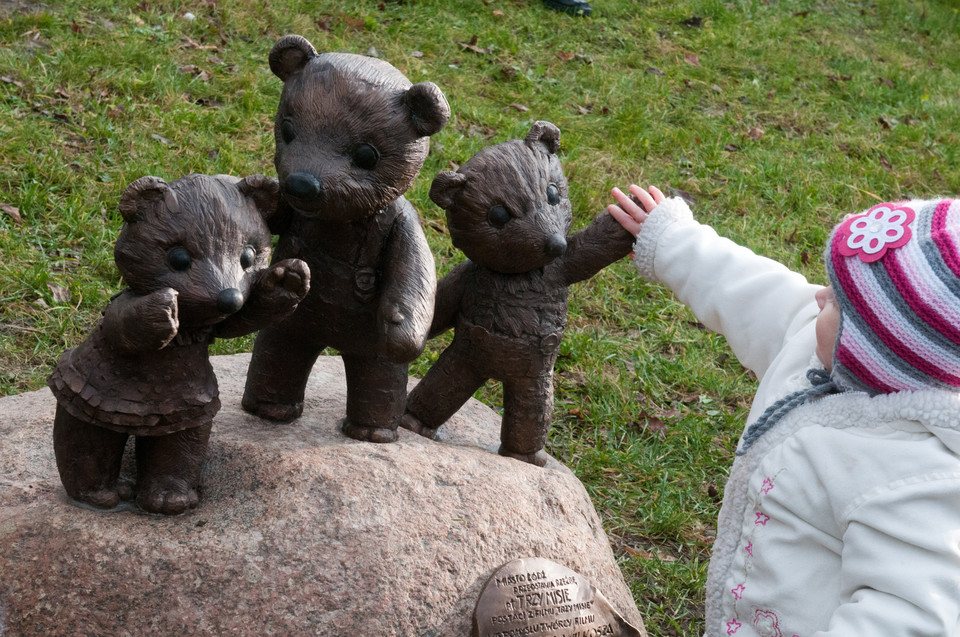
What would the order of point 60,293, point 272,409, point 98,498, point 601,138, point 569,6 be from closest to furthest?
point 98,498
point 272,409
point 60,293
point 601,138
point 569,6

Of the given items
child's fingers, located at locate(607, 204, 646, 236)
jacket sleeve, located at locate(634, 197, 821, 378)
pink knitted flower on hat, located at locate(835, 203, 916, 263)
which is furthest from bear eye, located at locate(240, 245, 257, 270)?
pink knitted flower on hat, located at locate(835, 203, 916, 263)

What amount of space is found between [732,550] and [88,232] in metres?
3.80

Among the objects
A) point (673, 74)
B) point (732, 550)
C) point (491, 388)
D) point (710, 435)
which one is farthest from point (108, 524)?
point (673, 74)

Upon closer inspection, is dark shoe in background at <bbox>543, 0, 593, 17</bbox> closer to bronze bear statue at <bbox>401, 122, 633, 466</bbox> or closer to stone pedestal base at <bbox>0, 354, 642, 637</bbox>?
bronze bear statue at <bbox>401, 122, 633, 466</bbox>

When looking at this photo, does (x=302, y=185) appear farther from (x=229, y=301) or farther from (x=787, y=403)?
(x=787, y=403)

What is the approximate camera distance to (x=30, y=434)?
307 centimetres

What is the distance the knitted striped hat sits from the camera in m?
2.29

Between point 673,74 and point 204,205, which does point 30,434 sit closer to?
point 204,205

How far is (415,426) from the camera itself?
3.35 meters

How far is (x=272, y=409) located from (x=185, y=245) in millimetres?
913

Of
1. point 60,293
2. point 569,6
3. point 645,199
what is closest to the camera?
point 645,199

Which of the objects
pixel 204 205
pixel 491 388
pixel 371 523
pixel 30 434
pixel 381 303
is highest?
pixel 204 205

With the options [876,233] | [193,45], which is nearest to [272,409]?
[876,233]

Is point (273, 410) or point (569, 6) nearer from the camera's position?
point (273, 410)
